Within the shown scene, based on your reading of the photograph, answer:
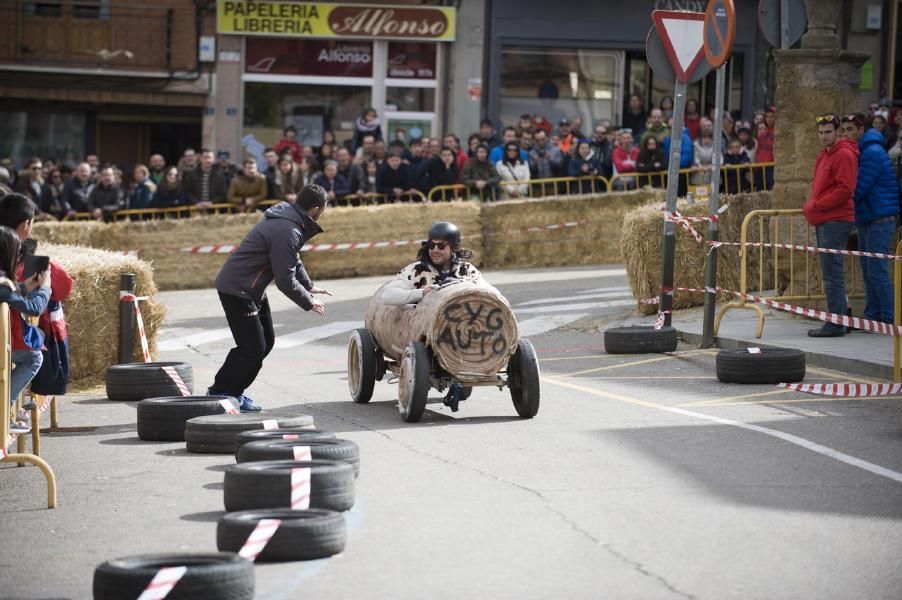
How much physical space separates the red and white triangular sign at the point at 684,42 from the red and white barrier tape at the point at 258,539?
10.2 metres

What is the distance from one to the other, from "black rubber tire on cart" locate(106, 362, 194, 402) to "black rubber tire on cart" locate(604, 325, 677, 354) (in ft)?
14.4

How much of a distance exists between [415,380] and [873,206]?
245 inches

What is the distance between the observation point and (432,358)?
1148cm

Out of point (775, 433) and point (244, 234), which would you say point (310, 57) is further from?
point (775, 433)

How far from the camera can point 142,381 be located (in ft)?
42.5

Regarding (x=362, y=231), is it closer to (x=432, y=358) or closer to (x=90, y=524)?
(x=432, y=358)

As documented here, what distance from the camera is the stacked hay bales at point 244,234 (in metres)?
25.1

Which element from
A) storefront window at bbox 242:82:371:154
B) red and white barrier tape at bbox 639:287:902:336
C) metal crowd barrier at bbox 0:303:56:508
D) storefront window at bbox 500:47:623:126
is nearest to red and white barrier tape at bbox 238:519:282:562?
metal crowd barrier at bbox 0:303:56:508

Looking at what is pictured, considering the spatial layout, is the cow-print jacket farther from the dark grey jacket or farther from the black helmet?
the dark grey jacket

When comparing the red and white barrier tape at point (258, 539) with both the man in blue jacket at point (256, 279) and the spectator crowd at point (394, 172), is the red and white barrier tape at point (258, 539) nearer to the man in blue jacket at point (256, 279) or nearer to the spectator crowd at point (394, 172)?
the man in blue jacket at point (256, 279)

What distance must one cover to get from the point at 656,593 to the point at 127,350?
8.62 metres

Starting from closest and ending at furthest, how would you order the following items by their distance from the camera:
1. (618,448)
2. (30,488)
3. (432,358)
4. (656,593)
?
1. (656,593)
2. (30,488)
3. (618,448)
4. (432,358)

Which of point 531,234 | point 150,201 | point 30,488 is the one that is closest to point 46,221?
point 150,201

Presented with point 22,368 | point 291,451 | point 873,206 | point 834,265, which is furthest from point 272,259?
point 873,206
